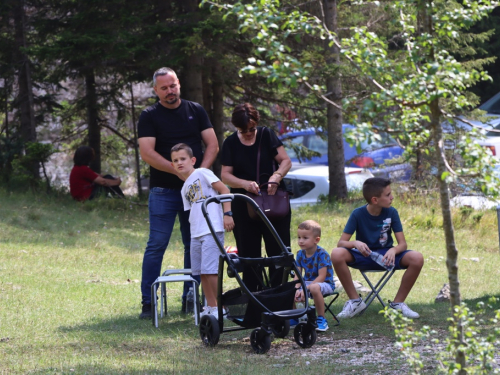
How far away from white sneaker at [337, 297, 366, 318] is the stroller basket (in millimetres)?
1205

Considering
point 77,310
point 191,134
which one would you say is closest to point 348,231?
point 191,134

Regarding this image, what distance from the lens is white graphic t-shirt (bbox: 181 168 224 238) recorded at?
6152 millimetres

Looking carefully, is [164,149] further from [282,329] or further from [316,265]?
[282,329]

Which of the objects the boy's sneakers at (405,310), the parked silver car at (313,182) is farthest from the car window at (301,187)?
the boy's sneakers at (405,310)

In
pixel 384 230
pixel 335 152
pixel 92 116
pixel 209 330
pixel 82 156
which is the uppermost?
pixel 92 116

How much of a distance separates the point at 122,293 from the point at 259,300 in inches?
→ 119

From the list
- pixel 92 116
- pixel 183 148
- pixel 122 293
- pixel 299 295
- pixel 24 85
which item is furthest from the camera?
pixel 92 116

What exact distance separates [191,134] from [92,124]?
11593 millimetres

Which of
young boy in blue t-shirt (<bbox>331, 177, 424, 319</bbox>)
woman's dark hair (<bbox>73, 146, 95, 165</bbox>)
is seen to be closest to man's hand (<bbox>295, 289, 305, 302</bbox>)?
young boy in blue t-shirt (<bbox>331, 177, 424, 319</bbox>)

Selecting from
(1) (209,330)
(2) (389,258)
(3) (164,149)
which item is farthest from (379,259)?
(3) (164,149)

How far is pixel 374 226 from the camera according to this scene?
6.86m

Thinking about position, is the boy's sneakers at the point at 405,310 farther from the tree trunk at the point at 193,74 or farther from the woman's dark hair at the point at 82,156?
the woman's dark hair at the point at 82,156

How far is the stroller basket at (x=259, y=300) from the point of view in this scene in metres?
5.53

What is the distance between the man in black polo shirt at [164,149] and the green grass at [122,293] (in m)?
0.62
